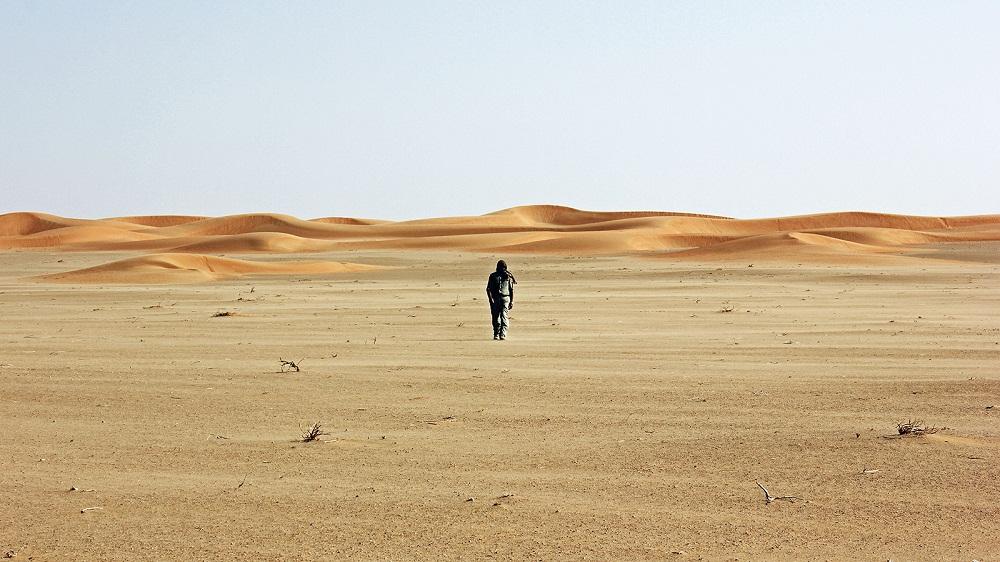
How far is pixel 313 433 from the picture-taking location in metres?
9.29

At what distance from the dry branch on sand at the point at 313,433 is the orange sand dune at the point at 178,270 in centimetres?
3168

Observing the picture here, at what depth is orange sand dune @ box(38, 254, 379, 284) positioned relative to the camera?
41.1 metres

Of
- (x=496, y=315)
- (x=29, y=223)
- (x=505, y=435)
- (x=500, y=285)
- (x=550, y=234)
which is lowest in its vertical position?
(x=505, y=435)

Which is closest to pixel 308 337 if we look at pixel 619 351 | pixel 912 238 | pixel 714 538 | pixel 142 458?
pixel 619 351

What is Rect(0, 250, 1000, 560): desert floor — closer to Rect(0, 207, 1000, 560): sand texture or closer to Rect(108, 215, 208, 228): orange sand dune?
Rect(0, 207, 1000, 560): sand texture

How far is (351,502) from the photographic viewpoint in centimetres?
745

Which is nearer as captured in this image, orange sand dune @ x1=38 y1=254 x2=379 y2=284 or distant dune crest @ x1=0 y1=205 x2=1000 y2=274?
orange sand dune @ x1=38 y1=254 x2=379 y2=284

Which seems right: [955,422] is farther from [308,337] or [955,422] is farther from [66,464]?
[308,337]

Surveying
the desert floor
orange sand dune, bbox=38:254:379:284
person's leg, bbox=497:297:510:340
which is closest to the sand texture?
the desert floor

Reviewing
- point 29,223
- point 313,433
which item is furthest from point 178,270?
point 29,223

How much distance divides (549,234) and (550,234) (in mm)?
324

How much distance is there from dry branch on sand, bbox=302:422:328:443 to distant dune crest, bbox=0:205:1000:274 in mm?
40061

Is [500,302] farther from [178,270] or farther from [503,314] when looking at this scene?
[178,270]

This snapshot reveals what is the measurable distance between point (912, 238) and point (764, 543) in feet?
239
